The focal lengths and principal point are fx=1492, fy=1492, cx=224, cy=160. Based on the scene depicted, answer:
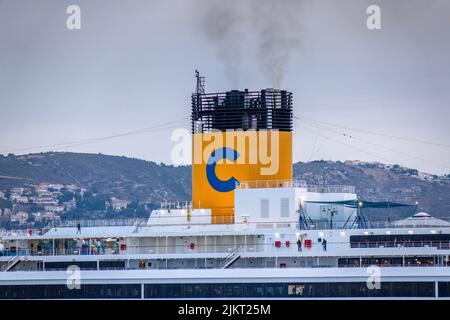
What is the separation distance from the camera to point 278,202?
65.8 meters

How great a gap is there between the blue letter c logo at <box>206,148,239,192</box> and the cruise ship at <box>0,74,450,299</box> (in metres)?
0.05

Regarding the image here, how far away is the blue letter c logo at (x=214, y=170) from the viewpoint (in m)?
69.0

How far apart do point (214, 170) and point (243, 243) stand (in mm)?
5497

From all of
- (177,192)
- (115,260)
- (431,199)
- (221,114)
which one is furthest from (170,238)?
(177,192)

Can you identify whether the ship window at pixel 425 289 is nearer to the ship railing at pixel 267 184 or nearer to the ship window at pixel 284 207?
the ship window at pixel 284 207

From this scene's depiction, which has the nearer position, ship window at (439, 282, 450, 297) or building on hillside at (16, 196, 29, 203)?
ship window at (439, 282, 450, 297)

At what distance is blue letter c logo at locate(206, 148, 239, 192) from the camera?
6900cm

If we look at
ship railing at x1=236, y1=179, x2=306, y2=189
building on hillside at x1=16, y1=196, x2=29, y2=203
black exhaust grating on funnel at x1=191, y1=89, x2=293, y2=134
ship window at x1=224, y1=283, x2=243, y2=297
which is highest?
black exhaust grating on funnel at x1=191, y1=89, x2=293, y2=134

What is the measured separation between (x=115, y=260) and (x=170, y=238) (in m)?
2.63

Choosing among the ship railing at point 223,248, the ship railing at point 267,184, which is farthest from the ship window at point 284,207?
the ship railing at point 267,184

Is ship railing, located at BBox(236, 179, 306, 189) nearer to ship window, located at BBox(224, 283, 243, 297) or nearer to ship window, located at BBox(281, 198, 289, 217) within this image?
ship window, located at BBox(281, 198, 289, 217)

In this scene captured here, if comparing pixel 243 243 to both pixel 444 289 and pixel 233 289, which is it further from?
pixel 444 289

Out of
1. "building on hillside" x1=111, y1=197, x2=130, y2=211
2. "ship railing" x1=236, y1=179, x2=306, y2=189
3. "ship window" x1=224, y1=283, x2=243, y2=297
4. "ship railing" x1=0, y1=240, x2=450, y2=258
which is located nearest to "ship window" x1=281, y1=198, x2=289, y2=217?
"ship railing" x1=0, y1=240, x2=450, y2=258
